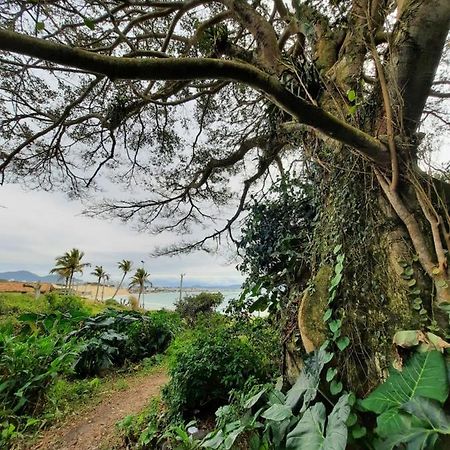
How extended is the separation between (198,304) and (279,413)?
6762 mm

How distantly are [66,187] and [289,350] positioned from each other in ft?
13.5

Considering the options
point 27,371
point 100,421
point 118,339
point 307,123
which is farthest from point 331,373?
point 118,339

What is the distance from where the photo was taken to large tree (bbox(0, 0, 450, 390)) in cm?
151

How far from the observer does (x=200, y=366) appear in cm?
275

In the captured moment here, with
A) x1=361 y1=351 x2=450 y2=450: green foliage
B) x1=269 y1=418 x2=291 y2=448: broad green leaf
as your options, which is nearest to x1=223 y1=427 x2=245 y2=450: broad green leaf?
x1=269 y1=418 x2=291 y2=448: broad green leaf

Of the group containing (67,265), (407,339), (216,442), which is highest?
(67,265)

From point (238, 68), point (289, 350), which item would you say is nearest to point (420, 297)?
point (289, 350)

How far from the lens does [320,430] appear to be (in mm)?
1349

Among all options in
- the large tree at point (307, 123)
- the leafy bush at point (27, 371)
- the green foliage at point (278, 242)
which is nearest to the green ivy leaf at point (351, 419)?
the large tree at point (307, 123)

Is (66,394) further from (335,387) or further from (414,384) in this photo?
(414,384)

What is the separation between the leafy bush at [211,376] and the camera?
268 cm

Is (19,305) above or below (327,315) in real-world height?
below

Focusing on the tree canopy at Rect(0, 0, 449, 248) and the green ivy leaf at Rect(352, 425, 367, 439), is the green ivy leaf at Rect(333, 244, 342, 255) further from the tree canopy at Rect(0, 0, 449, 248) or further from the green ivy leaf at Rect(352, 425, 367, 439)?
the green ivy leaf at Rect(352, 425, 367, 439)

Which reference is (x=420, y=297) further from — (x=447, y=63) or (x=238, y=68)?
(x=447, y=63)
